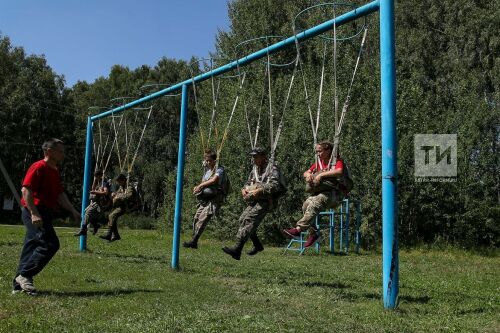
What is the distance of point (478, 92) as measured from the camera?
98.7 feet

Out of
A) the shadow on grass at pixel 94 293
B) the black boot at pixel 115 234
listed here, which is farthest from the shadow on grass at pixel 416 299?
the black boot at pixel 115 234

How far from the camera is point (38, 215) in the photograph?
742 cm

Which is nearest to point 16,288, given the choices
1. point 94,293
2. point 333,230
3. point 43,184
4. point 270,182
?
point 94,293

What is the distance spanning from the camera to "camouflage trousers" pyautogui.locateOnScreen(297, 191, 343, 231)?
333 inches

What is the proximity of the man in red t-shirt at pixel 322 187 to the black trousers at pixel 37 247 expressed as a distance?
3503 mm

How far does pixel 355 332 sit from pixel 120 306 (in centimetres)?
283

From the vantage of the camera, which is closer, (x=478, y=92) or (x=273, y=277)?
(x=273, y=277)

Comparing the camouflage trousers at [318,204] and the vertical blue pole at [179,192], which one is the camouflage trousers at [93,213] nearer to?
the vertical blue pole at [179,192]

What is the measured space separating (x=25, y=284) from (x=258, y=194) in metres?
3.63

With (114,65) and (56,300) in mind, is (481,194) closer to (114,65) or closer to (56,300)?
(56,300)

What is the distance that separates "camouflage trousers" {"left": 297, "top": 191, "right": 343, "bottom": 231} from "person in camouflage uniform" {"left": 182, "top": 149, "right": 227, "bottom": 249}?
2.32 m

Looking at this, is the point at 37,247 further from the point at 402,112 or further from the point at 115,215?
the point at 402,112

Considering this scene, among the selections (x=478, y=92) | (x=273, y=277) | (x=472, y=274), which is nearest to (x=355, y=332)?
(x=273, y=277)

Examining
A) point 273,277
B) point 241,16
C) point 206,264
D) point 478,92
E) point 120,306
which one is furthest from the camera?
point 241,16
